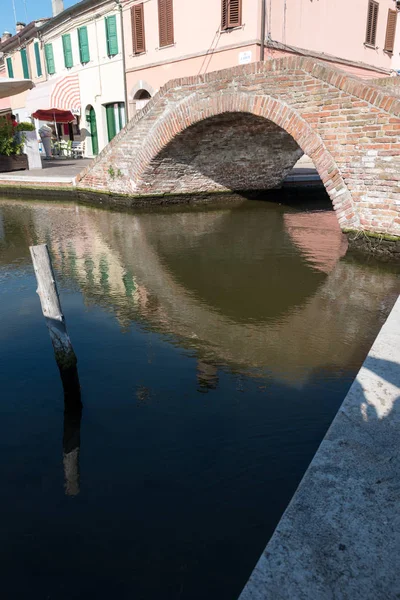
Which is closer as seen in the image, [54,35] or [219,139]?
[219,139]

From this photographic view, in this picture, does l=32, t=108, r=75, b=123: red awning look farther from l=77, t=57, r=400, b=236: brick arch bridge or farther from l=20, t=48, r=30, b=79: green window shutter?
l=77, t=57, r=400, b=236: brick arch bridge

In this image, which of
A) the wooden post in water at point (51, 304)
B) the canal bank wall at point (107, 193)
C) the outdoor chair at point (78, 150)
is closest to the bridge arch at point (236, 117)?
the canal bank wall at point (107, 193)

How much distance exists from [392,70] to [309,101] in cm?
1512

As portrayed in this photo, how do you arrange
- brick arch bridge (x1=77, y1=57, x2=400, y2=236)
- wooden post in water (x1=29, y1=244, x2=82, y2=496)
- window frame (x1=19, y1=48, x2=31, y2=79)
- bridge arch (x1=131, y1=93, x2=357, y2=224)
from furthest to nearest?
1. window frame (x1=19, y1=48, x2=31, y2=79)
2. bridge arch (x1=131, y1=93, x2=357, y2=224)
3. brick arch bridge (x1=77, y1=57, x2=400, y2=236)
4. wooden post in water (x1=29, y1=244, x2=82, y2=496)

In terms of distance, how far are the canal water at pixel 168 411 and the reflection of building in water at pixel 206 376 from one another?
18mm

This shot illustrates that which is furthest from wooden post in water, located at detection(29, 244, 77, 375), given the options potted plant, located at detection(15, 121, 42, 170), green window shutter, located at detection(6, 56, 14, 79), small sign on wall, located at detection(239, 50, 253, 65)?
green window shutter, located at detection(6, 56, 14, 79)

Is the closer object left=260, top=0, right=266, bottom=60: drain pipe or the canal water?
the canal water

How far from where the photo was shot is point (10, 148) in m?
16.2

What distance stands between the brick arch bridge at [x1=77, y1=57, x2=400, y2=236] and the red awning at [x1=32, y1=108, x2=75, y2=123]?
914cm

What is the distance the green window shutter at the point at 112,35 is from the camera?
1797cm

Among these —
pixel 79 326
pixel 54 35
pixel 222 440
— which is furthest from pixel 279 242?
pixel 54 35

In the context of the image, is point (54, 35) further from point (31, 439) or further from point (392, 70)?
point (31, 439)

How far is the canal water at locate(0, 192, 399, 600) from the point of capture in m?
2.28

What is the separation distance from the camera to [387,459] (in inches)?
90.7
